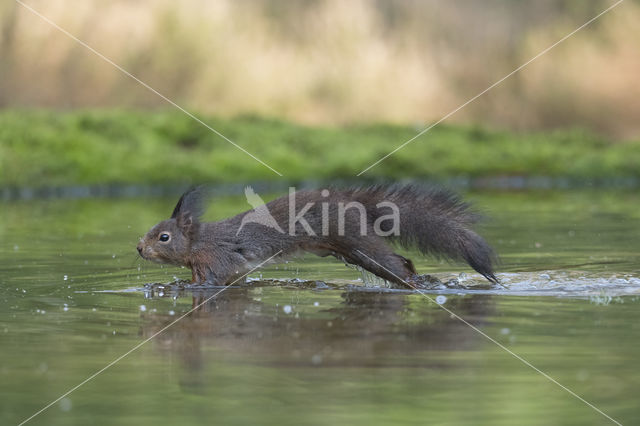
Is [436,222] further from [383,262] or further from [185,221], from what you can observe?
[185,221]

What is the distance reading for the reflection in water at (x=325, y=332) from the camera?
511 centimetres

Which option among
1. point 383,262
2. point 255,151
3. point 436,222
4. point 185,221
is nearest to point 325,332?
point 383,262

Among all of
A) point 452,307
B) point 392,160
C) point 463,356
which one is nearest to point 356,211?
point 452,307

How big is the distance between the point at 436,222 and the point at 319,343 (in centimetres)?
258

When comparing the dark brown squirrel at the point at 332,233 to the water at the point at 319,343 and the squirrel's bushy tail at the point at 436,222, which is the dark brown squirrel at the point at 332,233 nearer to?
the squirrel's bushy tail at the point at 436,222

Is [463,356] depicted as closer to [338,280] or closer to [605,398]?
[605,398]

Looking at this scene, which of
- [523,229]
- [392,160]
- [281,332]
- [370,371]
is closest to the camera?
[370,371]

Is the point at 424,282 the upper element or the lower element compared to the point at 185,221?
lower

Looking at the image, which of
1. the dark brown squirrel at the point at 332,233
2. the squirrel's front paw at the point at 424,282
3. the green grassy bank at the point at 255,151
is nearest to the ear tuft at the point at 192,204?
the dark brown squirrel at the point at 332,233

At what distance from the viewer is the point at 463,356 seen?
201 inches

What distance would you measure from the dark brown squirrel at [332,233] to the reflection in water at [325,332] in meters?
0.56

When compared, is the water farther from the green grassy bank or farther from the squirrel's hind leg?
the green grassy bank

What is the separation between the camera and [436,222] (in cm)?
784

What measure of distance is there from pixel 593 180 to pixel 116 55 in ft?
32.0
